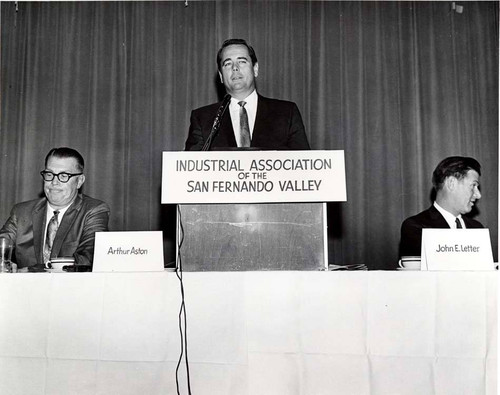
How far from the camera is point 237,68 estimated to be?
3242mm

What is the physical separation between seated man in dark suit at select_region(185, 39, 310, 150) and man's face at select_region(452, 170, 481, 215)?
0.89m

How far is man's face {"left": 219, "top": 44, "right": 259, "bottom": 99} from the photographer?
3213 millimetres

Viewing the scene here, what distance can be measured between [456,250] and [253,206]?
58 centimetres

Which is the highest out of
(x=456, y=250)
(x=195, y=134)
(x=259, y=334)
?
(x=195, y=134)

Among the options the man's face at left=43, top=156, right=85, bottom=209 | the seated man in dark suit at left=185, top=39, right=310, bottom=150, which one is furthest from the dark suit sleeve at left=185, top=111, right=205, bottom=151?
the man's face at left=43, top=156, right=85, bottom=209

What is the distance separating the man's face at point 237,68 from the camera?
10.5ft

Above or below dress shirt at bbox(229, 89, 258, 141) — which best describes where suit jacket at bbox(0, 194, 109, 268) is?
below

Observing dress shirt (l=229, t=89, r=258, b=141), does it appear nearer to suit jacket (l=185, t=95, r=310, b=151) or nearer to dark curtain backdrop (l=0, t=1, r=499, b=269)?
suit jacket (l=185, t=95, r=310, b=151)

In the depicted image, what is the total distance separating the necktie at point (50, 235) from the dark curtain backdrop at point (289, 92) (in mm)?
953

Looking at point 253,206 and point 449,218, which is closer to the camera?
point 253,206

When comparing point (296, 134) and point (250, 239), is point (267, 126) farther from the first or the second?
point (250, 239)

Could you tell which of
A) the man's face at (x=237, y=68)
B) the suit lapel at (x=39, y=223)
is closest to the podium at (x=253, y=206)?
the man's face at (x=237, y=68)

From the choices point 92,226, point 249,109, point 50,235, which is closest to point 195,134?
point 249,109

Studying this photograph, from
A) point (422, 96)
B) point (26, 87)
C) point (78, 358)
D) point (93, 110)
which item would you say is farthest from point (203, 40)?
point (78, 358)
